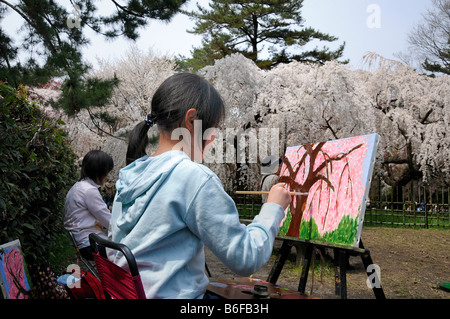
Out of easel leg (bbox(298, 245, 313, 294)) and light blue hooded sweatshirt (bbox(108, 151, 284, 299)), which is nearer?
light blue hooded sweatshirt (bbox(108, 151, 284, 299))

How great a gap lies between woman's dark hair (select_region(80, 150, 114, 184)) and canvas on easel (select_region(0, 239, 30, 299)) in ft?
3.21

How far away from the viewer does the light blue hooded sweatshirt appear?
3.97ft

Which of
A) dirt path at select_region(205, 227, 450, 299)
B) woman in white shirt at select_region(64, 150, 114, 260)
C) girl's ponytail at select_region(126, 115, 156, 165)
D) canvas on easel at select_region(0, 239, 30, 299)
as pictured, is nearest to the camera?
girl's ponytail at select_region(126, 115, 156, 165)

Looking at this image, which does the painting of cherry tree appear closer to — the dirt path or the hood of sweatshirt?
the dirt path

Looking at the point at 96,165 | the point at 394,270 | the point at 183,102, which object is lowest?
the point at 394,270

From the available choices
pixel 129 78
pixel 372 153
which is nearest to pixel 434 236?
pixel 372 153

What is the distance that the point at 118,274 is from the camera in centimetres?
124

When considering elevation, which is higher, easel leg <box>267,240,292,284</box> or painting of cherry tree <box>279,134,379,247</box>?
painting of cherry tree <box>279,134,379,247</box>

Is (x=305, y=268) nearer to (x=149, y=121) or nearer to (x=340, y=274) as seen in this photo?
(x=340, y=274)

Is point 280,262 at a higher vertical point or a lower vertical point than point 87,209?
lower

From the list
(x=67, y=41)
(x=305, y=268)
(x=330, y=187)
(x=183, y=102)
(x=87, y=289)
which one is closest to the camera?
(x=183, y=102)

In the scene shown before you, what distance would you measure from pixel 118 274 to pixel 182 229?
0.24 metres

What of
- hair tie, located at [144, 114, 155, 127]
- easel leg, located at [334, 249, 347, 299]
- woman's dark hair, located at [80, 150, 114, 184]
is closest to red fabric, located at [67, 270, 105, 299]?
hair tie, located at [144, 114, 155, 127]

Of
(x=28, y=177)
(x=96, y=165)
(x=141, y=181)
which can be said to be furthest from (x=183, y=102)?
(x=96, y=165)
